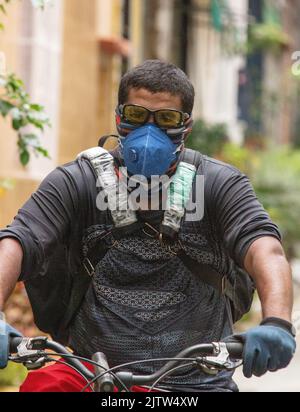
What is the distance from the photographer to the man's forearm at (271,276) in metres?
3.91

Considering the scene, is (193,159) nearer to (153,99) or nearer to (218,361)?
(153,99)

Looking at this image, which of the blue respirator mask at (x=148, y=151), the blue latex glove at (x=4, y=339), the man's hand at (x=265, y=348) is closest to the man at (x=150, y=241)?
the blue respirator mask at (x=148, y=151)

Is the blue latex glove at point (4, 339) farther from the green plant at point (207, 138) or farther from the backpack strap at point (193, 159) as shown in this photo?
the green plant at point (207, 138)

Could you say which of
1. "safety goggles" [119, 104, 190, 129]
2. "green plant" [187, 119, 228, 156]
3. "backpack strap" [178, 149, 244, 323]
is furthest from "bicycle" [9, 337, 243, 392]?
"green plant" [187, 119, 228, 156]

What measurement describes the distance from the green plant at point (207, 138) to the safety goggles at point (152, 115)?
46.5 ft

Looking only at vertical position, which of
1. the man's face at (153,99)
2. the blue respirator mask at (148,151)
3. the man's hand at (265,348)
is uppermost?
the man's face at (153,99)

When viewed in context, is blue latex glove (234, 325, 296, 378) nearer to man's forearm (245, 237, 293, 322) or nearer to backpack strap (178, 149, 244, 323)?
man's forearm (245, 237, 293, 322)

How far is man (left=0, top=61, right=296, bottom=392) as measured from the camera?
4.27m

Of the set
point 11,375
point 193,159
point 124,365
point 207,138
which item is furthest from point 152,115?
point 207,138

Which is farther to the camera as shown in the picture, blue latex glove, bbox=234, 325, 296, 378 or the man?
the man

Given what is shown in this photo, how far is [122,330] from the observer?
434 centimetres

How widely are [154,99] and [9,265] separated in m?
0.81
